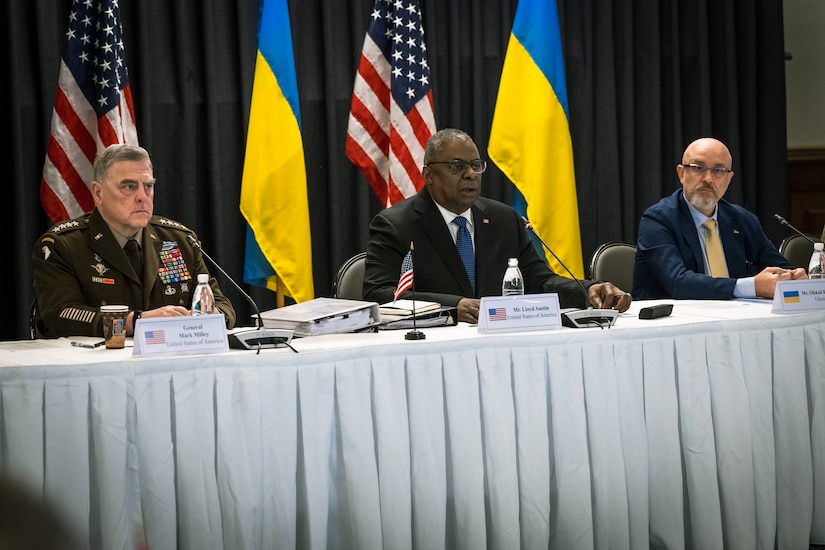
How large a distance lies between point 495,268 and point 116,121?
2.04 meters

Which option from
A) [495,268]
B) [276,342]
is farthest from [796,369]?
[276,342]

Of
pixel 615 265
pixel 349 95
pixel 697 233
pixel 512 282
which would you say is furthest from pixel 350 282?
pixel 349 95

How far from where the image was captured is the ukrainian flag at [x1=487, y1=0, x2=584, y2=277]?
5203 millimetres

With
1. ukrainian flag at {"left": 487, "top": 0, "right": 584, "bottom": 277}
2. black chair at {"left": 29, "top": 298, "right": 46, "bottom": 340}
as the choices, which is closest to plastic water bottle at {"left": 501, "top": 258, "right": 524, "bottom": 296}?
black chair at {"left": 29, "top": 298, "right": 46, "bottom": 340}

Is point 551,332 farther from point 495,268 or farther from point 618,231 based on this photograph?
point 618,231

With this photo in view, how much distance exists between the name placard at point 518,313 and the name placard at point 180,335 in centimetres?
74

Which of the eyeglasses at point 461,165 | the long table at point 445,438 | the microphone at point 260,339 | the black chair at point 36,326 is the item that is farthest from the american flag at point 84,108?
the microphone at point 260,339

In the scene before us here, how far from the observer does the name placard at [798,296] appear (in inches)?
115

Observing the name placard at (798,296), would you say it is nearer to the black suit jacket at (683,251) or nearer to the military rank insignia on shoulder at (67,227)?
the black suit jacket at (683,251)

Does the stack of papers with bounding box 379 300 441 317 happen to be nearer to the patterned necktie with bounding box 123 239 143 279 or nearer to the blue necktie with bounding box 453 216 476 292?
the blue necktie with bounding box 453 216 476 292

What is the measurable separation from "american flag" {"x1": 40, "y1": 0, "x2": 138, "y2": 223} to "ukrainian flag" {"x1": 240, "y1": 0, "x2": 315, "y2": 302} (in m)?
0.67

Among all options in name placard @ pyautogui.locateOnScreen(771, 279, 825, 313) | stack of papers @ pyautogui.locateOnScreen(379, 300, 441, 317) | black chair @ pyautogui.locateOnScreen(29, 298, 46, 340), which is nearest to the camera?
stack of papers @ pyautogui.locateOnScreen(379, 300, 441, 317)

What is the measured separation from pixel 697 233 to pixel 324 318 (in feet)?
6.41

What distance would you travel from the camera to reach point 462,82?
5.50m
